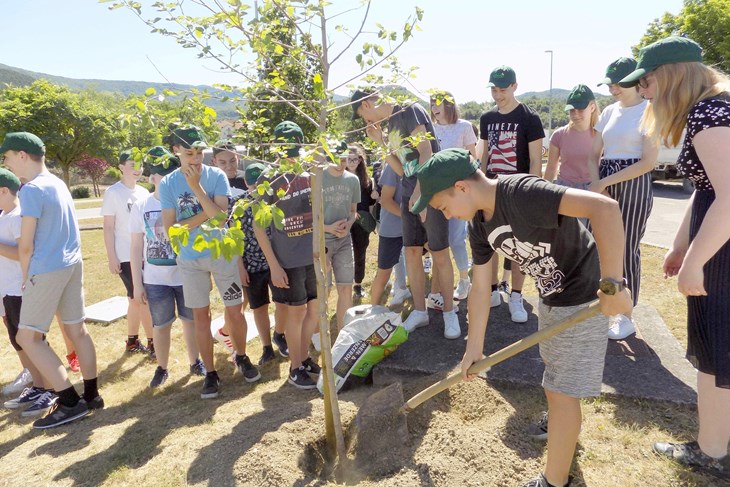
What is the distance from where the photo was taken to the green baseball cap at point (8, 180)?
3590mm

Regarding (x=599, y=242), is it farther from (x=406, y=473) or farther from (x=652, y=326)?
(x=652, y=326)

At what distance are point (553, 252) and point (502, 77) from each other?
7.23 ft

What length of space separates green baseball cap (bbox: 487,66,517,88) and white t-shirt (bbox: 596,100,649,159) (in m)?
0.81

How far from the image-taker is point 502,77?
372 cm

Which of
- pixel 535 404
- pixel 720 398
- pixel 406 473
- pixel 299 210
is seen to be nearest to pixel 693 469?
pixel 720 398

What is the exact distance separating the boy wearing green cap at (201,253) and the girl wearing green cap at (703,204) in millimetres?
2656

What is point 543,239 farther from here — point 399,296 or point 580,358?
point 399,296

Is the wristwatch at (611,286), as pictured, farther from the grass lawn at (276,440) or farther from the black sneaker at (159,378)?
the black sneaker at (159,378)

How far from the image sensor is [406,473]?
2430mm

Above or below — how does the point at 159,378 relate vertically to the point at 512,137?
below

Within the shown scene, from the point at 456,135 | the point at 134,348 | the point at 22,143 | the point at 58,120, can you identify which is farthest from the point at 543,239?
the point at 58,120

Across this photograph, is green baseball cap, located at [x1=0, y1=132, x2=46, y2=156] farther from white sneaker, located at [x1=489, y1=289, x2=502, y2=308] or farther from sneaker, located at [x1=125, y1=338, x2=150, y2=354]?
white sneaker, located at [x1=489, y1=289, x2=502, y2=308]

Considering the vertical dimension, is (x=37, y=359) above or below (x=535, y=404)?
above

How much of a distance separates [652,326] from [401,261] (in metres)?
2.57
